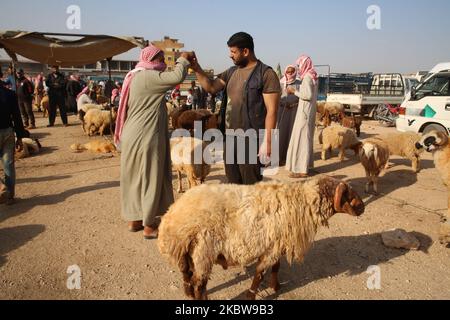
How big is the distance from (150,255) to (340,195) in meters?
2.28

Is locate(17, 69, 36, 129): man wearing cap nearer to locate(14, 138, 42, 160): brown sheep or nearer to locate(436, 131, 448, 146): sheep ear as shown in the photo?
locate(14, 138, 42, 160): brown sheep

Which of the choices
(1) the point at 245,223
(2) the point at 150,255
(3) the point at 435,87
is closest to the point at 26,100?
(2) the point at 150,255

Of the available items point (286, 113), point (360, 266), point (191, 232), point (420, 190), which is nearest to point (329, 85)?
point (286, 113)

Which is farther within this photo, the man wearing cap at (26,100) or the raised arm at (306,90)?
the man wearing cap at (26,100)

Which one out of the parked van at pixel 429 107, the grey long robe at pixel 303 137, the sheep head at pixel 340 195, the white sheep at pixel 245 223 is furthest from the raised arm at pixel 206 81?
the parked van at pixel 429 107

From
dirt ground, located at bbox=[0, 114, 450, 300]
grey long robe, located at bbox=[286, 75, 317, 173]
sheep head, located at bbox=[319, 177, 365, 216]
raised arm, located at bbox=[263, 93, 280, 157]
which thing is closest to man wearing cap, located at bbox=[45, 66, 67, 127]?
dirt ground, located at bbox=[0, 114, 450, 300]

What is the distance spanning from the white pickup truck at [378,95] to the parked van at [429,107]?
694cm

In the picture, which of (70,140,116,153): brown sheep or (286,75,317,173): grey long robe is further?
→ (70,140,116,153): brown sheep

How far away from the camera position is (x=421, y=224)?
4.66 m

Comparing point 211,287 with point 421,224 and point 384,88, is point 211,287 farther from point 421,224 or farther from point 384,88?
point 384,88

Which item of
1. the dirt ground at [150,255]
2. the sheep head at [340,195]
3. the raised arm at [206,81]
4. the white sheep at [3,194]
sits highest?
the raised arm at [206,81]

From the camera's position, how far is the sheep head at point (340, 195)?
2.89 meters

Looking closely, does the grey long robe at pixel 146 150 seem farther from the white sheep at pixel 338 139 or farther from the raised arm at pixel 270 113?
the white sheep at pixel 338 139

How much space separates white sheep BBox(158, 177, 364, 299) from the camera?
258 cm
